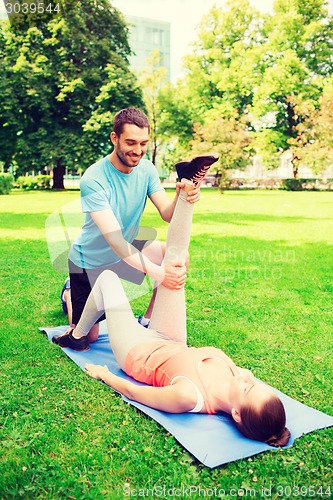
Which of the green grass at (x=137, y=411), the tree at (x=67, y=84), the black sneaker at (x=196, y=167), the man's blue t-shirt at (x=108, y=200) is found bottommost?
the green grass at (x=137, y=411)

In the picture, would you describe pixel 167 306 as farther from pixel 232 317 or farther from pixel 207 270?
pixel 207 270

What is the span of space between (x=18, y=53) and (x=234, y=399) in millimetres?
28261

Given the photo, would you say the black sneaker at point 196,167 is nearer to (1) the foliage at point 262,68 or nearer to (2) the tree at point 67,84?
(2) the tree at point 67,84

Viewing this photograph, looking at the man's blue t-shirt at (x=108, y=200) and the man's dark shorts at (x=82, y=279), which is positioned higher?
the man's blue t-shirt at (x=108, y=200)

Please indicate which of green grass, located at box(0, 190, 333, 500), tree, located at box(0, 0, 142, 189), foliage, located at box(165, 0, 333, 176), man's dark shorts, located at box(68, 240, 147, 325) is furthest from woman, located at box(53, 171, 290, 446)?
foliage, located at box(165, 0, 333, 176)

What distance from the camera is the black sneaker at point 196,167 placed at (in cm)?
312

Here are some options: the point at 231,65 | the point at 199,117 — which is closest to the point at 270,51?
the point at 231,65

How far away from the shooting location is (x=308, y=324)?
4.63 m

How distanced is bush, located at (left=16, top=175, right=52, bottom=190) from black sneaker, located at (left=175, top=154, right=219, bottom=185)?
25.9m

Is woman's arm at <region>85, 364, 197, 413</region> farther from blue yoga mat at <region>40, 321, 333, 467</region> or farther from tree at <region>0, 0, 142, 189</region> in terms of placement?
tree at <region>0, 0, 142, 189</region>

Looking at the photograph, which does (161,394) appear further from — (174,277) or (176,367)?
(174,277)

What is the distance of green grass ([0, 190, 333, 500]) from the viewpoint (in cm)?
230

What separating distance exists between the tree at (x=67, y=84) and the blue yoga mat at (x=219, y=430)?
2385 cm

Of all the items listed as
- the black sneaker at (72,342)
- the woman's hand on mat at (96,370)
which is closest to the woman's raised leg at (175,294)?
the woman's hand on mat at (96,370)
